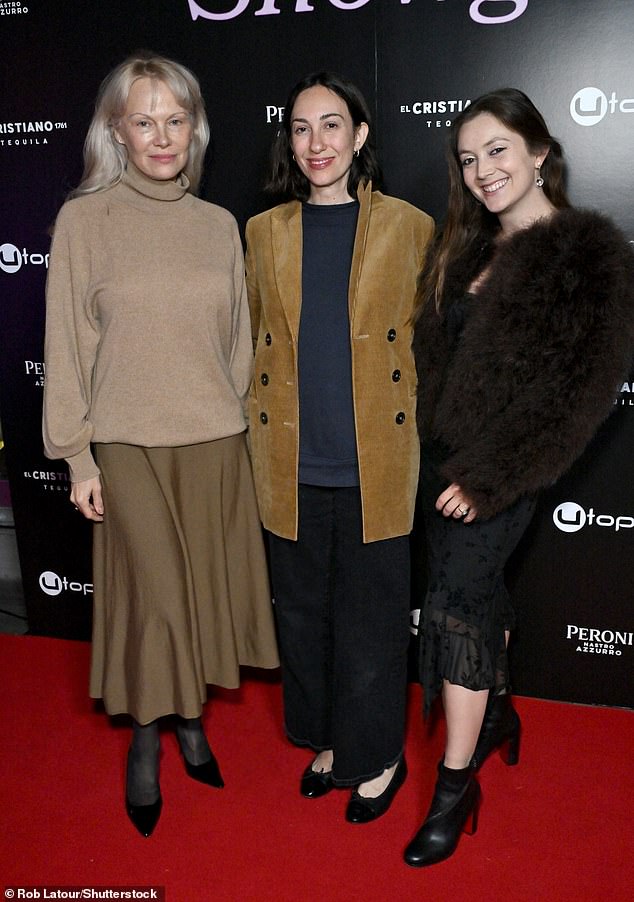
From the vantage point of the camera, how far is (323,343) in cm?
222

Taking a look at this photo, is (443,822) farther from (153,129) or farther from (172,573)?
(153,129)

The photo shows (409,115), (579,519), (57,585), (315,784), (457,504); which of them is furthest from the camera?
(57,585)

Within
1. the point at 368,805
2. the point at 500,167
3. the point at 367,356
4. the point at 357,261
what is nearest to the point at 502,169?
the point at 500,167

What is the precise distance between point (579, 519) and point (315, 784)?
1.20 metres

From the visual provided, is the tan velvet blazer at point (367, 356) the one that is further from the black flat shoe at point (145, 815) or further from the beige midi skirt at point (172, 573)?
the black flat shoe at point (145, 815)

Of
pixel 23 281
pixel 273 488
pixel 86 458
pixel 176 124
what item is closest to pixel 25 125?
pixel 23 281

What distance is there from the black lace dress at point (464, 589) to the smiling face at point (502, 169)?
237 mm

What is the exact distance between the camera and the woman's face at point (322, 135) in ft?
7.09

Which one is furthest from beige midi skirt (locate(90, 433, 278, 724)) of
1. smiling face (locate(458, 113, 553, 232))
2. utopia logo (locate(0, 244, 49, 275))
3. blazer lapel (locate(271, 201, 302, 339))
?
utopia logo (locate(0, 244, 49, 275))

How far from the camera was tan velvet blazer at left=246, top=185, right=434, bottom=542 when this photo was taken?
219 cm

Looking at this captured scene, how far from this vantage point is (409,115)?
2730mm

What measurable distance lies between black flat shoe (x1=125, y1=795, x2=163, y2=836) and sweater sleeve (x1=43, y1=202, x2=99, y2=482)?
96cm

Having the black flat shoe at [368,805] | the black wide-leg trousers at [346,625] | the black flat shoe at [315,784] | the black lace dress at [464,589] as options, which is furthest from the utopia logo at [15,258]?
the black flat shoe at [368,805]

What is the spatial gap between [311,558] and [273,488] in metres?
0.22
